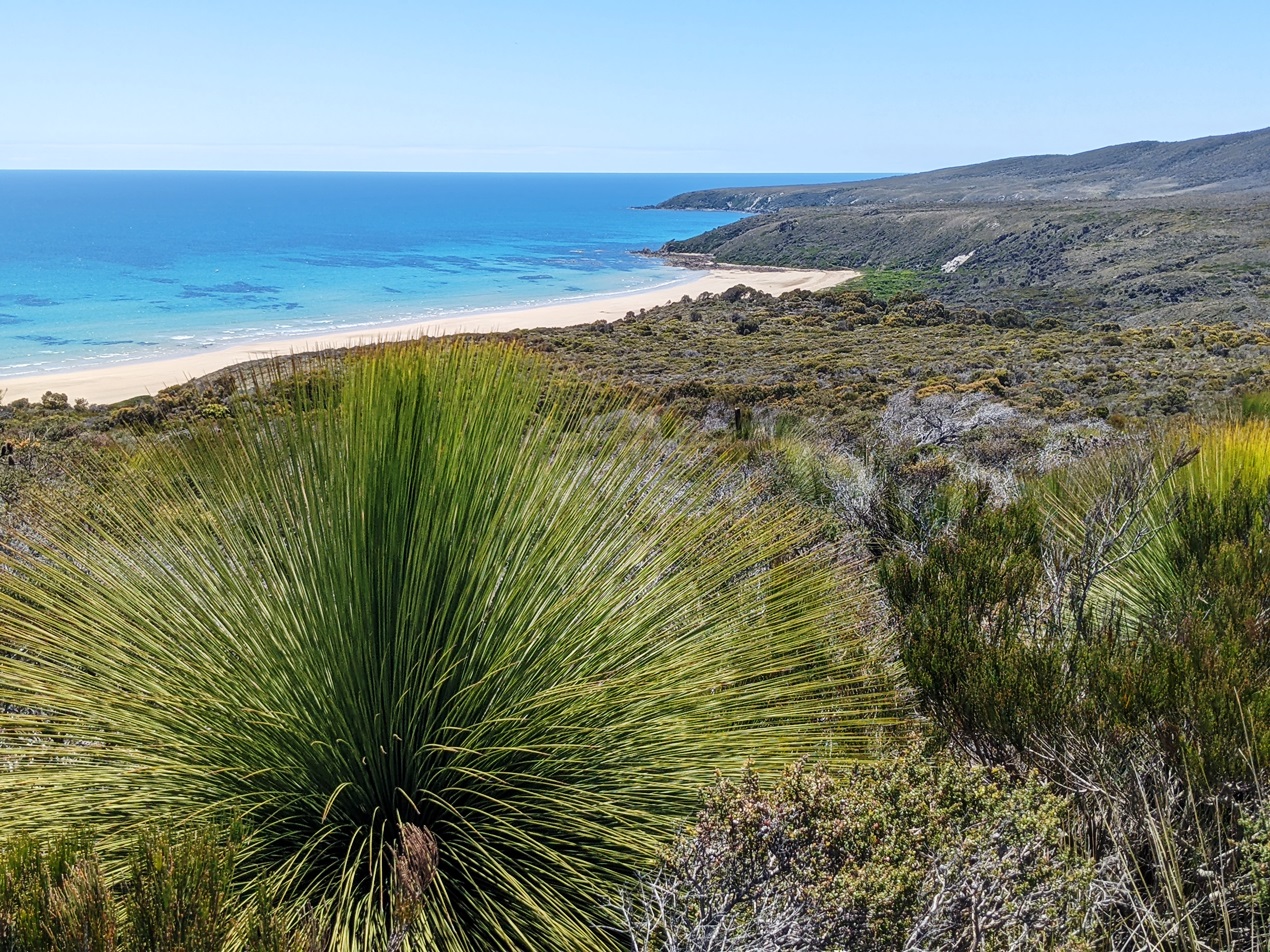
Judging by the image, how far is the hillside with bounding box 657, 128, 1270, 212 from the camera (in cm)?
11131

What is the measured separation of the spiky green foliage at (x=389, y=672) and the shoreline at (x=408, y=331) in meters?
0.40

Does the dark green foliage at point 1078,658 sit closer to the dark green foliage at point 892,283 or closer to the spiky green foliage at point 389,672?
the spiky green foliage at point 389,672

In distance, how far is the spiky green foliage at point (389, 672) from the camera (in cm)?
244

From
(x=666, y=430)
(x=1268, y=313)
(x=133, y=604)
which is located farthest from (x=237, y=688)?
(x=1268, y=313)

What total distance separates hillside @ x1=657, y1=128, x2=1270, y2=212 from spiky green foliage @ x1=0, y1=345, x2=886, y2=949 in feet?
380

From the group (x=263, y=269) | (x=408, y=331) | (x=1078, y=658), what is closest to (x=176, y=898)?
(x=408, y=331)

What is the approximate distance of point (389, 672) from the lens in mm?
2492

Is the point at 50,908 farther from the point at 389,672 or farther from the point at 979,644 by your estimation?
the point at 979,644

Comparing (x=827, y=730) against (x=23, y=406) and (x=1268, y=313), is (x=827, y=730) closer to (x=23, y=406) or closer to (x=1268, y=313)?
(x=23, y=406)

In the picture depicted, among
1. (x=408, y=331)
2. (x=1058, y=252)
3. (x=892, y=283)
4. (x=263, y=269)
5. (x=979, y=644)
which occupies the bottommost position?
(x=892, y=283)

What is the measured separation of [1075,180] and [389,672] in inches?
5882

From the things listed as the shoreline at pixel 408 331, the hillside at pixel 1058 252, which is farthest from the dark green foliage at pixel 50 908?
the hillside at pixel 1058 252

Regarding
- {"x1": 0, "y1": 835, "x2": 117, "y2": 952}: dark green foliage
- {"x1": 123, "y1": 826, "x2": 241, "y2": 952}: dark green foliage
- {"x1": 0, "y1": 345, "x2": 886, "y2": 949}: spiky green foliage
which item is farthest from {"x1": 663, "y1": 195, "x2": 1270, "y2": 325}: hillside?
{"x1": 0, "y1": 835, "x2": 117, "y2": 952}: dark green foliage

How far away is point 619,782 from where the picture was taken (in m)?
2.64
